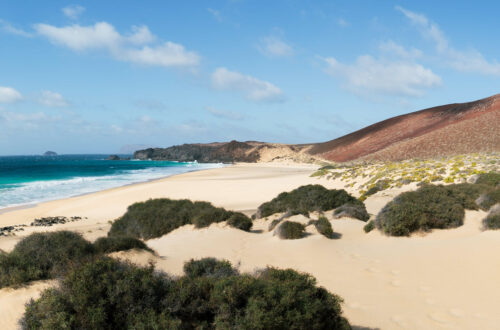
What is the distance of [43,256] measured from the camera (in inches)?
273

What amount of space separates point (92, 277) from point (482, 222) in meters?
10.2

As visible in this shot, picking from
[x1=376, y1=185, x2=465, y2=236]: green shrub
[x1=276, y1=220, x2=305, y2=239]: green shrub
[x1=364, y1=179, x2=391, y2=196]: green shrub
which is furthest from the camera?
[x1=364, y1=179, x2=391, y2=196]: green shrub

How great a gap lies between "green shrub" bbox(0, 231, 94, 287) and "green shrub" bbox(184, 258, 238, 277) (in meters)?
1.98

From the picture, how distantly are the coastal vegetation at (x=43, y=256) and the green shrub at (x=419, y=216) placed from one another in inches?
306

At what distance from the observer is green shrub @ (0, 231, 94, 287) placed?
6288 millimetres

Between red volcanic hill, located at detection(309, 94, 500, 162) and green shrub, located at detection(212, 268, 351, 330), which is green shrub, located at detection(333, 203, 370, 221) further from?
red volcanic hill, located at detection(309, 94, 500, 162)

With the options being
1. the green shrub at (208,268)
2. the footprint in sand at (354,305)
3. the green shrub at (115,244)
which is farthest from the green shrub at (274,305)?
the green shrub at (115,244)

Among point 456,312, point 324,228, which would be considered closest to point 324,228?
point 324,228

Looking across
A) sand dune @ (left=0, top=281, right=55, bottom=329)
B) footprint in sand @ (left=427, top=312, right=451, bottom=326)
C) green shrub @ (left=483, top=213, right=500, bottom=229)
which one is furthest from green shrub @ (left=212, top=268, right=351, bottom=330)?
green shrub @ (left=483, top=213, right=500, bottom=229)

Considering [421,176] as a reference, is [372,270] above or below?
below

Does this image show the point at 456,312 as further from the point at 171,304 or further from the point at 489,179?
the point at 489,179

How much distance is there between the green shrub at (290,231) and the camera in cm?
1097

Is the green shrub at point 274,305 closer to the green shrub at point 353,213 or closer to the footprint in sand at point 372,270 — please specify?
the footprint in sand at point 372,270

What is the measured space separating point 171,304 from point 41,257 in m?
4.21
